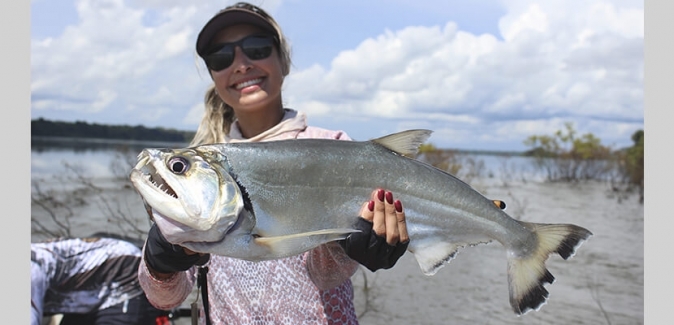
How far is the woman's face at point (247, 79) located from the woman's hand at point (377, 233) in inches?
41.2

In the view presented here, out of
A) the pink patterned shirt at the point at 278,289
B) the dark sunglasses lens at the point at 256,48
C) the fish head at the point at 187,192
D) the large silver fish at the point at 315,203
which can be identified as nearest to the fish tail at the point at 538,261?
the large silver fish at the point at 315,203

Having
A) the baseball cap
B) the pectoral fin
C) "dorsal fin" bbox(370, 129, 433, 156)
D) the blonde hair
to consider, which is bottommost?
the pectoral fin

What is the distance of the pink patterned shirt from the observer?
2630 mm

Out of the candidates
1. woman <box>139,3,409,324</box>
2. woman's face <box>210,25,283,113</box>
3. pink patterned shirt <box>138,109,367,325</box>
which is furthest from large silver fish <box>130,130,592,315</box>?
woman's face <box>210,25,283,113</box>

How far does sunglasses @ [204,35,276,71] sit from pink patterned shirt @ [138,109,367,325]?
1.13 m

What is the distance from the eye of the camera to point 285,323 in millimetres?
2691

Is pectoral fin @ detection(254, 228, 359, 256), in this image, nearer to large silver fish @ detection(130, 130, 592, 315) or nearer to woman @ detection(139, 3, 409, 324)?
large silver fish @ detection(130, 130, 592, 315)

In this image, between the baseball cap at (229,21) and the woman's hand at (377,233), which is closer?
the woman's hand at (377,233)

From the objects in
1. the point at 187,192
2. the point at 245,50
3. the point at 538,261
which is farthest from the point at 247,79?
the point at 538,261

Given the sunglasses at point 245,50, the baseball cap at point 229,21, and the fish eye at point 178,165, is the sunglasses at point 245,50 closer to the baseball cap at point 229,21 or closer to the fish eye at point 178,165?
the baseball cap at point 229,21

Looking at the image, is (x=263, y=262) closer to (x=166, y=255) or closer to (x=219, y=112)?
(x=166, y=255)

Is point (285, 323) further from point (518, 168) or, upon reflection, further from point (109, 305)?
point (518, 168)

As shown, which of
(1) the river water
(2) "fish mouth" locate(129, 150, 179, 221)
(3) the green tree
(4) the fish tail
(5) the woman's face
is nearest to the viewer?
(2) "fish mouth" locate(129, 150, 179, 221)

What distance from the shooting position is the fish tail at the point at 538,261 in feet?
8.61
